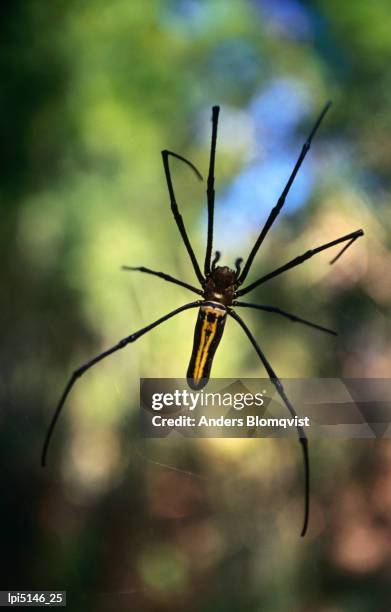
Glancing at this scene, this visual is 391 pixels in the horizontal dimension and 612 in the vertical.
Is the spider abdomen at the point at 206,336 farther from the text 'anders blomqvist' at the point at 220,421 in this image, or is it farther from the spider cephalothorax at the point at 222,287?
the text 'anders blomqvist' at the point at 220,421

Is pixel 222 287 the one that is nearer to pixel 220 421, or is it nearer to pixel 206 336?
pixel 206 336

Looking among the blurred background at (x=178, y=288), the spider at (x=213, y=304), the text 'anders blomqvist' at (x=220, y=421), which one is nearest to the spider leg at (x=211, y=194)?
the spider at (x=213, y=304)

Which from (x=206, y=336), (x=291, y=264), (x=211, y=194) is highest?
(x=211, y=194)

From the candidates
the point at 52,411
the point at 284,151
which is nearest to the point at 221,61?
the point at 284,151

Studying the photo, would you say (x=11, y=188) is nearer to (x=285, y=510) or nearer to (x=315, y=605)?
(x=285, y=510)

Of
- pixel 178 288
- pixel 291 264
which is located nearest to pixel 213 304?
pixel 291 264
